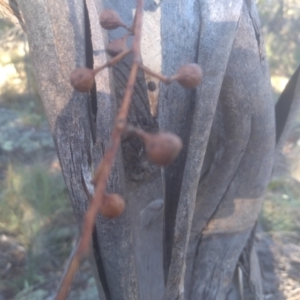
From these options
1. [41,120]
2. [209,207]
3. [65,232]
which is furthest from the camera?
[41,120]

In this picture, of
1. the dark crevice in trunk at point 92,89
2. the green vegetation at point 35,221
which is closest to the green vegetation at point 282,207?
the green vegetation at point 35,221

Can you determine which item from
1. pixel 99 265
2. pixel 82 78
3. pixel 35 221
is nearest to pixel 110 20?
pixel 82 78

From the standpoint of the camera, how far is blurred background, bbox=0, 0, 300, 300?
205 centimetres

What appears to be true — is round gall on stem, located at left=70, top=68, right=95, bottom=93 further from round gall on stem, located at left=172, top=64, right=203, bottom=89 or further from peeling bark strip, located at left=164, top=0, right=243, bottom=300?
peeling bark strip, located at left=164, top=0, right=243, bottom=300

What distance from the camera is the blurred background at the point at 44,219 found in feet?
6.73

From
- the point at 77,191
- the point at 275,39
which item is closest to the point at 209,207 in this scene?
the point at 77,191

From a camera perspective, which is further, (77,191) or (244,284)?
(244,284)

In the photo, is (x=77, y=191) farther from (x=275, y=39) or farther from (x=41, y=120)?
(x=275, y=39)

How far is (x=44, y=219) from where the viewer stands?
248 centimetres

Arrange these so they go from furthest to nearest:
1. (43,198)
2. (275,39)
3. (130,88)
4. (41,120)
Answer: (275,39) → (41,120) → (43,198) → (130,88)

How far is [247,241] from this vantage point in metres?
1.50

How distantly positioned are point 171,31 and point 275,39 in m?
4.01

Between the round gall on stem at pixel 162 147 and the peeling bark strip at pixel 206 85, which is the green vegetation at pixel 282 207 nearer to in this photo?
the peeling bark strip at pixel 206 85

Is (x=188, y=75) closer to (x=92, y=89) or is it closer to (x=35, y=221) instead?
(x=92, y=89)
